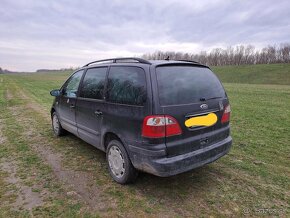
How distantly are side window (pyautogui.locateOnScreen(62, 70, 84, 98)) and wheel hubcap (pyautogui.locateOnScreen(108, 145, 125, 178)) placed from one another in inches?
65.5

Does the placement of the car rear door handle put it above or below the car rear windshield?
below

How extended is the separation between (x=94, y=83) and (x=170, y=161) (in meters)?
1.98

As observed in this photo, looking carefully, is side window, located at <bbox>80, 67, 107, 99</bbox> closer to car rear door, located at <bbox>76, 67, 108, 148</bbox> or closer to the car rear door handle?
car rear door, located at <bbox>76, 67, 108, 148</bbox>

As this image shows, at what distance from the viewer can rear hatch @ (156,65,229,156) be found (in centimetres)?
299

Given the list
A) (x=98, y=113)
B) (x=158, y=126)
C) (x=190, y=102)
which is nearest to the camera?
(x=158, y=126)

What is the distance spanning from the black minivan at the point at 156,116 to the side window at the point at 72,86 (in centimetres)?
72

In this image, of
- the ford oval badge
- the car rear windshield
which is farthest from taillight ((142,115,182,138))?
the ford oval badge

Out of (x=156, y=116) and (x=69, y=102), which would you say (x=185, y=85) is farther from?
(x=69, y=102)

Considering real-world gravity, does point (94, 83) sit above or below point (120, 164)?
above

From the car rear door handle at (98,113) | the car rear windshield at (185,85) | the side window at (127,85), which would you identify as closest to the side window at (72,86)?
the car rear door handle at (98,113)

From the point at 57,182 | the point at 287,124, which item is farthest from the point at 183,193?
the point at 287,124

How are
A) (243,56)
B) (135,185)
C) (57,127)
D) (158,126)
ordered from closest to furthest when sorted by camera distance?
1. (158,126)
2. (135,185)
3. (57,127)
4. (243,56)

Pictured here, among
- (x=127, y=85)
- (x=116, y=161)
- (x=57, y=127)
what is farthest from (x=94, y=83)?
(x=57, y=127)

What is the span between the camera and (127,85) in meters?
3.33
